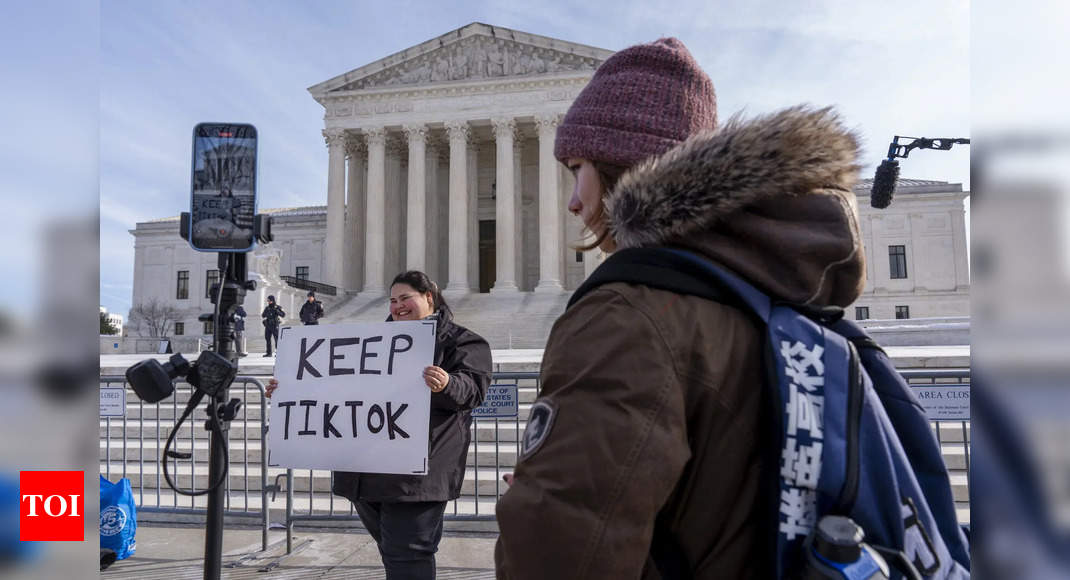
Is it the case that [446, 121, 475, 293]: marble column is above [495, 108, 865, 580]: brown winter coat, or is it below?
above

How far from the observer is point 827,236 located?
A: 1.22m

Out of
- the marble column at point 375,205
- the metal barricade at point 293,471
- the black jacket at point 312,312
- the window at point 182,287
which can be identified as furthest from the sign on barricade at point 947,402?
the window at point 182,287

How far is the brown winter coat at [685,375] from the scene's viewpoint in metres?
1.07

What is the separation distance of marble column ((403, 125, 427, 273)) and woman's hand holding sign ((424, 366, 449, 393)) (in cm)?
3380

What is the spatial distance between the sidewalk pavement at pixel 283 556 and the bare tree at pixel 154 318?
51880mm

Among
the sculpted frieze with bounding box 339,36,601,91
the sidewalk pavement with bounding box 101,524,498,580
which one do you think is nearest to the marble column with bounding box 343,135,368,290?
the sculpted frieze with bounding box 339,36,601,91

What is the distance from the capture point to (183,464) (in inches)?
300

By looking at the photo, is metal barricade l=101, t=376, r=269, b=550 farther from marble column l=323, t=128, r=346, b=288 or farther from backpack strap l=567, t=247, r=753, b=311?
marble column l=323, t=128, r=346, b=288

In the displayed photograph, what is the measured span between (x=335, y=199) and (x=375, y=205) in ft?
8.42

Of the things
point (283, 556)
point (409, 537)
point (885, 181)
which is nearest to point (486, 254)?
point (885, 181)

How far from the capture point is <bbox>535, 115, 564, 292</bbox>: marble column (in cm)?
3525

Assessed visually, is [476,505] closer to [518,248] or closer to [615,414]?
[615,414]

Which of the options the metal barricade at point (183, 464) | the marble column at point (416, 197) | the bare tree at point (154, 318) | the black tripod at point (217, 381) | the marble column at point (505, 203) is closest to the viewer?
the black tripod at point (217, 381)

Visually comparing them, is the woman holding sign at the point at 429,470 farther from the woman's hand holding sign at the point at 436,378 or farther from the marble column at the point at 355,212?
the marble column at the point at 355,212
